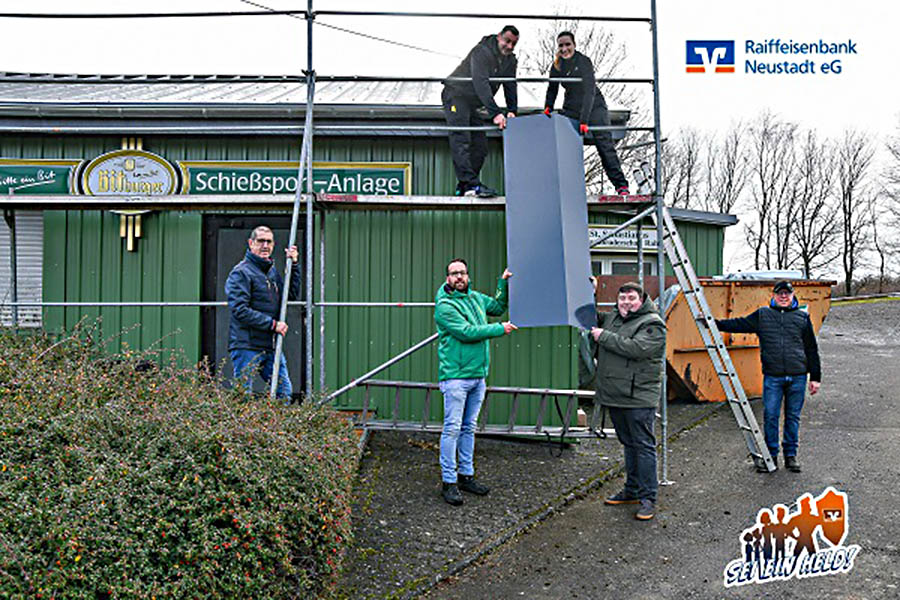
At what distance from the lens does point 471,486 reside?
5.38 m

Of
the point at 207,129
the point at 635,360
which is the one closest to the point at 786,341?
the point at 635,360

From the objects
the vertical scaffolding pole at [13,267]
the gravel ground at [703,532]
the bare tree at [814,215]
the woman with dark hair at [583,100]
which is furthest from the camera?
the bare tree at [814,215]

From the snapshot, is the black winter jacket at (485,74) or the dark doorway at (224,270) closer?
the black winter jacket at (485,74)

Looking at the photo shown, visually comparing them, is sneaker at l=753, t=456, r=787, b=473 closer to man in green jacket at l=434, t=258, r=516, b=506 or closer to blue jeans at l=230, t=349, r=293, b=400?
man in green jacket at l=434, t=258, r=516, b=506

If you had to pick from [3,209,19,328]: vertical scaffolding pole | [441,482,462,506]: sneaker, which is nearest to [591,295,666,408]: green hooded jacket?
[441,482,462,506]: sneaker

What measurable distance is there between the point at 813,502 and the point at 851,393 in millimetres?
5797

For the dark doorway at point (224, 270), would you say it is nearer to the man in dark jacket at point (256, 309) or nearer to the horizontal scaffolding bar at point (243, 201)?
the horizontal scaffolding bar at point (243, 201)

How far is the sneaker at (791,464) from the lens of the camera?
623 cm

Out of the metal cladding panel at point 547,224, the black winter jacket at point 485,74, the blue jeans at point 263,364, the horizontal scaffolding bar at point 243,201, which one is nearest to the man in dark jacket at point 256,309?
the blue jeans at point 263,364

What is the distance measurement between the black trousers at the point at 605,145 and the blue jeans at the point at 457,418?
2.41 meters

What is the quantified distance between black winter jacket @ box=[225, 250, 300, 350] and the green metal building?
58.3 inches

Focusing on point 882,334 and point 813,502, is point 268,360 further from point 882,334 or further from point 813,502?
point 882,334

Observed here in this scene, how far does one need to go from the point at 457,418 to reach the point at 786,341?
3.15 metres

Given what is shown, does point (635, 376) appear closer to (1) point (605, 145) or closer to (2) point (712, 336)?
(2) point (712, 336)
